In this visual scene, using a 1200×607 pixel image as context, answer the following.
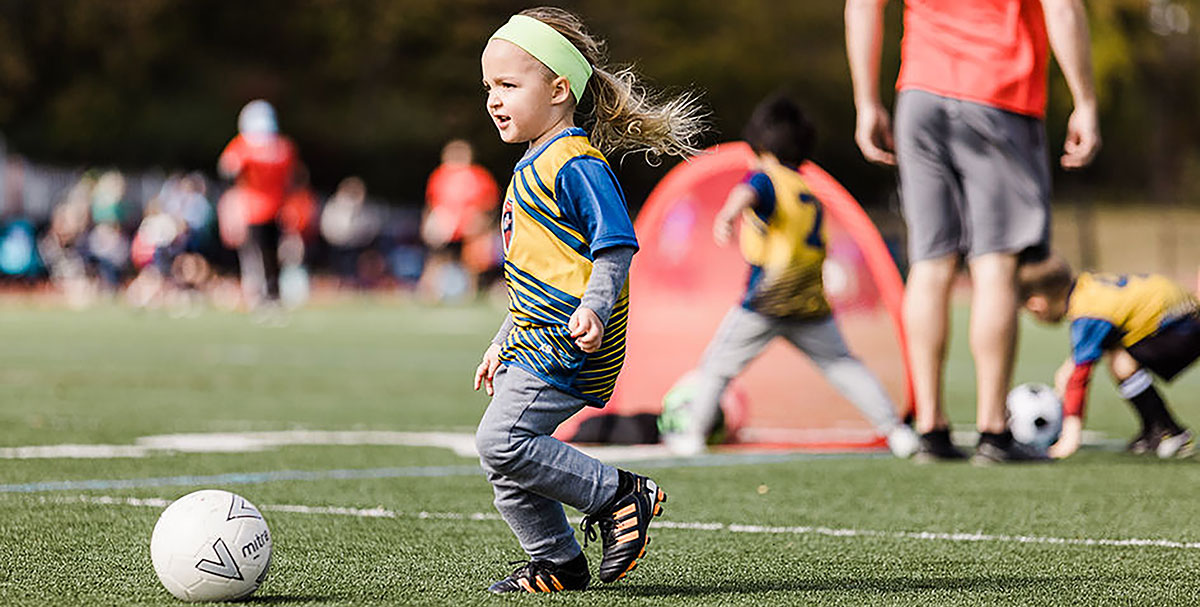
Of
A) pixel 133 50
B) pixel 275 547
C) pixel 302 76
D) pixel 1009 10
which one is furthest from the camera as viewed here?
pixel 302 76

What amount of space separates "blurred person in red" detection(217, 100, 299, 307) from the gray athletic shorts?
1454cm

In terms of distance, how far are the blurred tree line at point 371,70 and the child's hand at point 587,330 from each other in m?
26.6

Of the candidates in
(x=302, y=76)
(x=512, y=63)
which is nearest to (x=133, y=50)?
(x=302, y=76)

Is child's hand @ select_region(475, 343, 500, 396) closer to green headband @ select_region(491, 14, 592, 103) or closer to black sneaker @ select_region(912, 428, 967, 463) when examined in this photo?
green headband @ select_region(491, 14, 592, 103)

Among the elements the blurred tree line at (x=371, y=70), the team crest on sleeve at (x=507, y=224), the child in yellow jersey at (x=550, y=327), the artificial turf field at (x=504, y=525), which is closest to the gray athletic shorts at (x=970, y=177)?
the artificial turf field at (x=504, y=525)

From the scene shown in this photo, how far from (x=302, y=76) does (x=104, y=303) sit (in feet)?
44.9

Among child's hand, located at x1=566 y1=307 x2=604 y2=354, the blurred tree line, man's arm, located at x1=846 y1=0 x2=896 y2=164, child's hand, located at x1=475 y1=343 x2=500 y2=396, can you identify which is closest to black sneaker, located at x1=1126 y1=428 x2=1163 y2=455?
man's arm, located at x1=846 y1=0 x2=896 y2=164

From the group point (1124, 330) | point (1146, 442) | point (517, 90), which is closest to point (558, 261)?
point (517, 90)

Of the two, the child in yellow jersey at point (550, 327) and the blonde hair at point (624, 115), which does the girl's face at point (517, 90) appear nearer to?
the child in yellow jersey at point (550, 327)

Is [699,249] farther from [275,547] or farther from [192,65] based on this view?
[192,65]

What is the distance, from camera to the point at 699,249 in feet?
31.8

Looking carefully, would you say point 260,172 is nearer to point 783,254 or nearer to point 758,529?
point 783,254

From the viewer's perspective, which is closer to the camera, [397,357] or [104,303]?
[397,357]

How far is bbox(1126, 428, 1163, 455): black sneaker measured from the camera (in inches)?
291
